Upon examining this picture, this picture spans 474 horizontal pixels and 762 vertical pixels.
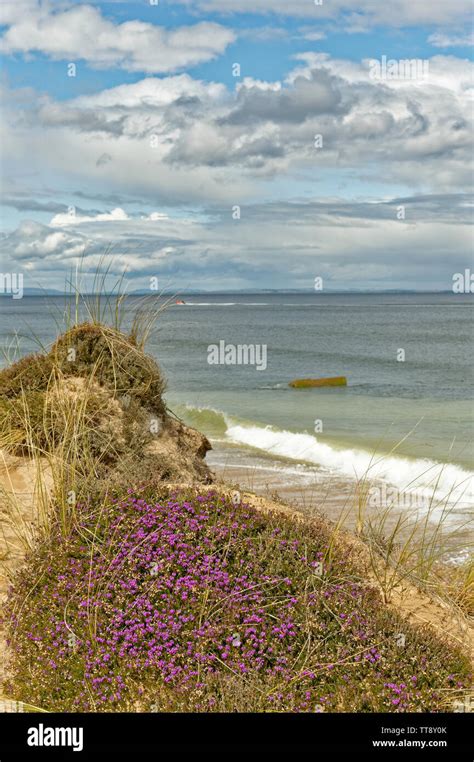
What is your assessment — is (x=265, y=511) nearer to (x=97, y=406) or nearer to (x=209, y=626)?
(x=209, y=626)

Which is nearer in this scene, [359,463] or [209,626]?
[209,626]

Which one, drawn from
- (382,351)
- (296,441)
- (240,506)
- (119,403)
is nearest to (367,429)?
(296,441)

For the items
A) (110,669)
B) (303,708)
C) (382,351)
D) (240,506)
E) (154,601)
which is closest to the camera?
(303,708)

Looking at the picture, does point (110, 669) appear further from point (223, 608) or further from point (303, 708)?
point (303, 708)

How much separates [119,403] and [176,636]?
3.96 metres

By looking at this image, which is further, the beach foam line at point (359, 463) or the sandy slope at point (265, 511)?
the beach foam line at point (359, 463)

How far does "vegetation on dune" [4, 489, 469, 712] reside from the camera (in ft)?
16.8

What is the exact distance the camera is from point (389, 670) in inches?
206

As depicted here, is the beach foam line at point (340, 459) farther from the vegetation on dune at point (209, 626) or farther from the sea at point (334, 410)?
the vegetation on dune at point (209, 626)

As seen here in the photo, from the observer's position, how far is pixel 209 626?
17.9 feet

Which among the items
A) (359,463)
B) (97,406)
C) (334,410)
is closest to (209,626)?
(97,406)

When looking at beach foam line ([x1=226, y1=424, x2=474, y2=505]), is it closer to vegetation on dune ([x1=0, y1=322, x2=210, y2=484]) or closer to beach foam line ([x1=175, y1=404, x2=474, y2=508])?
beach foam line ([x1=175, y1=404, x2=474, y2=508])

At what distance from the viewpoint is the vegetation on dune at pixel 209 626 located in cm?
511

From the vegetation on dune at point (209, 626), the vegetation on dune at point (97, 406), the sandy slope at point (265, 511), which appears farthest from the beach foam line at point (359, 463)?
the vegetation on dune at point (209, 626)
